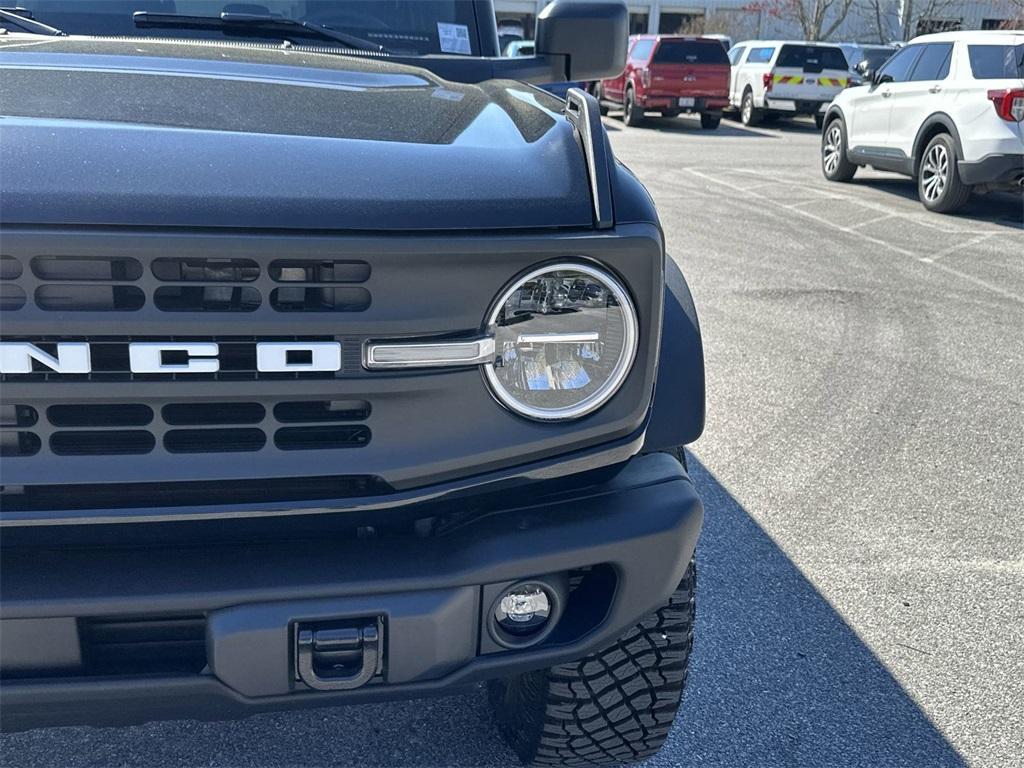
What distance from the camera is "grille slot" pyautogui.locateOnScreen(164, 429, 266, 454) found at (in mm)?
1562

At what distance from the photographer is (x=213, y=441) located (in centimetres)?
158

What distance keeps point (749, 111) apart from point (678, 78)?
8.51 feet

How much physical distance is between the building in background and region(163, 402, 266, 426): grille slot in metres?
33.3

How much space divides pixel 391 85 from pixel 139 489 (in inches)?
49.1

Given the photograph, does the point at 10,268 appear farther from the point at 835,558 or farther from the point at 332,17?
the point at 835,558

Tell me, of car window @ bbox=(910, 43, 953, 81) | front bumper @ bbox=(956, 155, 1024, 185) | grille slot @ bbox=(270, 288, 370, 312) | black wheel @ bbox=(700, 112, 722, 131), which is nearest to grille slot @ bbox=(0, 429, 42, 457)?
grille slot @ bbox=(270, 288, 370, 312)

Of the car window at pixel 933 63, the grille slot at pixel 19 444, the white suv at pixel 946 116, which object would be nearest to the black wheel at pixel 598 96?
the grille slot at pixel 19 444

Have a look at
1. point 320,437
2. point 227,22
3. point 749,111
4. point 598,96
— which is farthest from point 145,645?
point 749,111

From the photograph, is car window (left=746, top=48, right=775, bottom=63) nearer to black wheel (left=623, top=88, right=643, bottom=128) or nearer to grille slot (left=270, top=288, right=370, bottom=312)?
black wheel (left=623, top=88, right=643, bottom=128)

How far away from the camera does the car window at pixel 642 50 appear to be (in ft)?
62.2

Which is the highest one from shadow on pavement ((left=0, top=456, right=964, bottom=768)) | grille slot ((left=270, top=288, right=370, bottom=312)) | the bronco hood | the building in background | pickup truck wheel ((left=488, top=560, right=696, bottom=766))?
the building in background

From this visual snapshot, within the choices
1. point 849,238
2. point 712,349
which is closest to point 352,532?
point 712,349

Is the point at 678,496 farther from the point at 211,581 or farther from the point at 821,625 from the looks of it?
the point at 821,625

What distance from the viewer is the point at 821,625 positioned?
292cm
